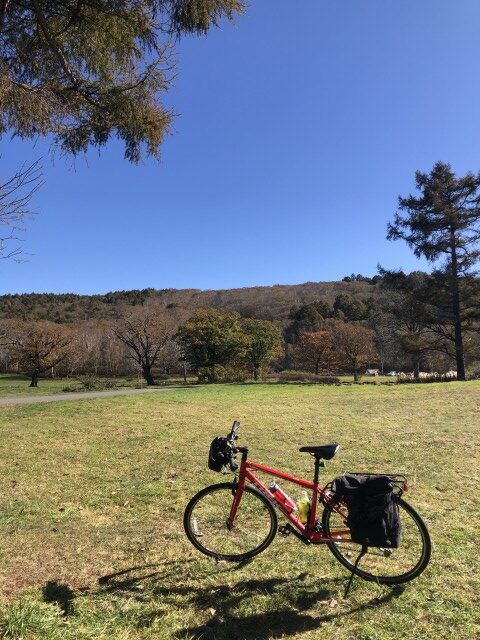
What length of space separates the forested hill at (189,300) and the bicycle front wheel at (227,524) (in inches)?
2543

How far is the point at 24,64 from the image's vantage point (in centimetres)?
405

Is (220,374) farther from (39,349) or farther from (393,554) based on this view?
(393,554)

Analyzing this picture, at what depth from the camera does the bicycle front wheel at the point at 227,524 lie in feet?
11.3

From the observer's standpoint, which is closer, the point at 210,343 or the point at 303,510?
the point at 303,510

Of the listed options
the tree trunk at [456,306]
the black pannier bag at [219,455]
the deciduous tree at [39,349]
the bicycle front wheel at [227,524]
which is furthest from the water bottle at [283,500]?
the deciduous tree at [39,349]

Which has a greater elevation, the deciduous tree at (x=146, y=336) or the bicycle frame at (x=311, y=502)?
the deciduous tree at (x=146, y=336)

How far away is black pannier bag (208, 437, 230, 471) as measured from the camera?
11.1ft

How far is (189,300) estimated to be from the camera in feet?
306

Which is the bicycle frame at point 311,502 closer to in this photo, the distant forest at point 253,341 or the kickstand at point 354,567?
the kickstand at point 354,567

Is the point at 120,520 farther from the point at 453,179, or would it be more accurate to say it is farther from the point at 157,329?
the point at 157,329

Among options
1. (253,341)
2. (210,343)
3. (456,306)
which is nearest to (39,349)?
(210,343)

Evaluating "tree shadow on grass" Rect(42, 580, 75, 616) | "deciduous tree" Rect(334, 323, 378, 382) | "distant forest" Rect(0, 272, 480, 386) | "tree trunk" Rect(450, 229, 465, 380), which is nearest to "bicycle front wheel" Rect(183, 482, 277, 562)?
"tree shadow on grass" Rect(42, 580, 75, 616)

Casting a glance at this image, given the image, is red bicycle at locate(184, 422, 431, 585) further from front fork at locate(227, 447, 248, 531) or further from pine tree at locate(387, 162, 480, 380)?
pine tree at locate(387, 162, 480, 380)

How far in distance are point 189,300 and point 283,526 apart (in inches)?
3565
